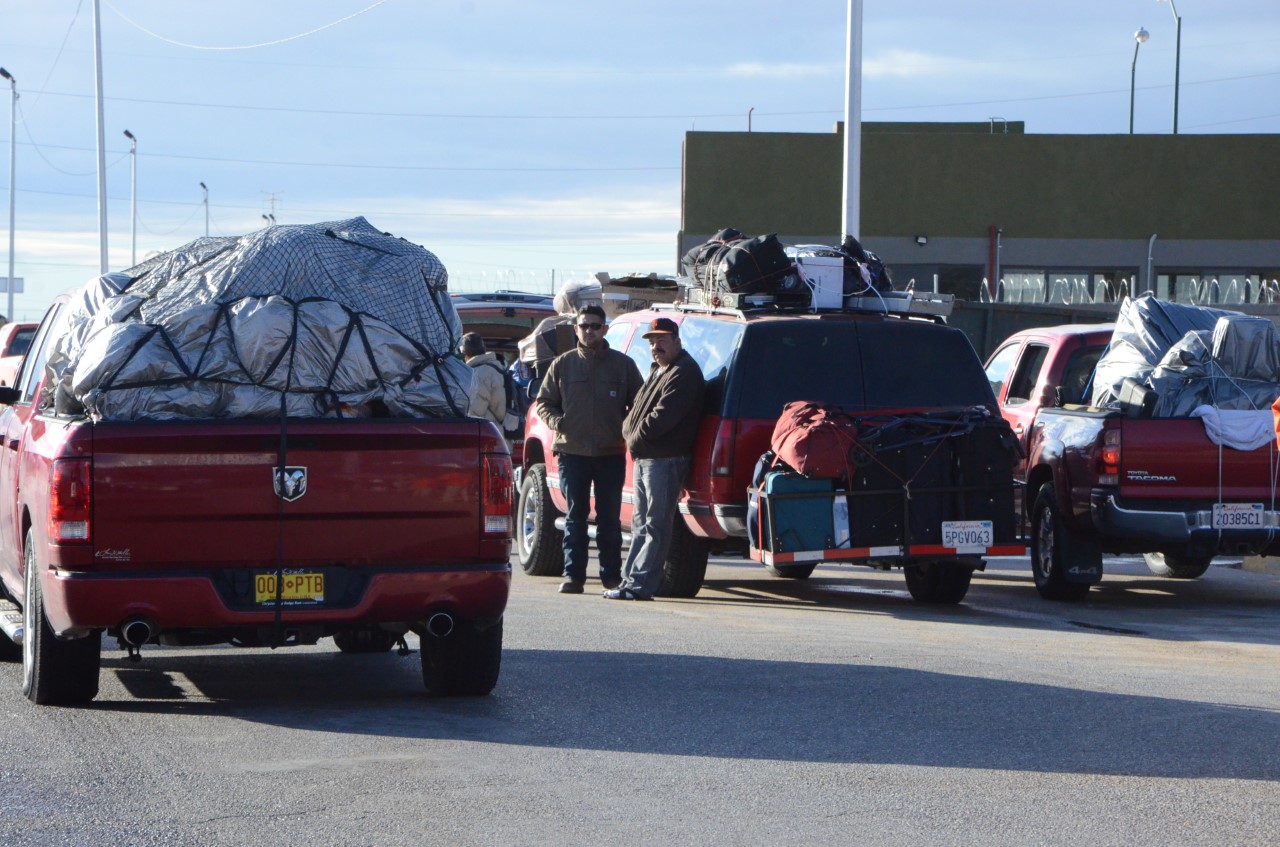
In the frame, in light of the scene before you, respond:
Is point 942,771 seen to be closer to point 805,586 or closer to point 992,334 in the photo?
point 805,586

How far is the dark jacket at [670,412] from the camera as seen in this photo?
1186 centimetres

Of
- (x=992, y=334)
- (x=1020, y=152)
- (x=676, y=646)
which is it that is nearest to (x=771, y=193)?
(x=1020, y=152)

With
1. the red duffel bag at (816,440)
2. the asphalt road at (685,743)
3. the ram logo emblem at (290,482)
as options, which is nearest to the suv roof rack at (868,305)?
the red duffel bag at (816,440)

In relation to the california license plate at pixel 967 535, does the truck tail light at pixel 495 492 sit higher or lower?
higher

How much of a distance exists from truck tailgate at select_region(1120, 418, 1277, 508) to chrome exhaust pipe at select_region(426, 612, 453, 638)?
19.9 ft

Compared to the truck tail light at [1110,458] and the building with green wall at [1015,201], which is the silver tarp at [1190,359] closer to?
the truck tail light at [1110,458]

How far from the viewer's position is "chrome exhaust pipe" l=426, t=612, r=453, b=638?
7699 mm

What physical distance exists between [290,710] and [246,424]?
4.52 ft

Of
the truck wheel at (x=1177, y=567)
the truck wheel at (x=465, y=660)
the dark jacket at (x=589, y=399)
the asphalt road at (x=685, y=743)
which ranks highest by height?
the dark jacket at (x=589, y=399)

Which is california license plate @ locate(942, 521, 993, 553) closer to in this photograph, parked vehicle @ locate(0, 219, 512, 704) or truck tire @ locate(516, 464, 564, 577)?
truck tire @ locate(516, 464, 564, 577)

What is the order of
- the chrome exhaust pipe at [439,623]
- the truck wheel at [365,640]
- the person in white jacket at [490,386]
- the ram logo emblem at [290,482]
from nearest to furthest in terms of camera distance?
the ram logo emblem at [290,482]
the chrome exhaust pipe at [439,623]
the truck wheel at [365,640]
the person in white jacket at [490,386]

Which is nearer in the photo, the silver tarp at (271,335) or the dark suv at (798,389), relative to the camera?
the silver tarp at (271,335)

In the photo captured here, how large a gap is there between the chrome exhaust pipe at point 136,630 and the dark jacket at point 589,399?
5.58 m

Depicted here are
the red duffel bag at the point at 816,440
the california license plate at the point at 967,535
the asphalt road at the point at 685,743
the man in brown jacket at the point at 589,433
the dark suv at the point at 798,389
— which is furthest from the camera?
the man in brown jacket at the point at 589,433
